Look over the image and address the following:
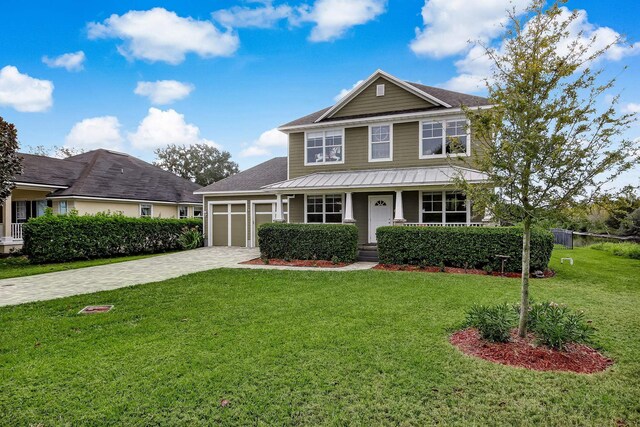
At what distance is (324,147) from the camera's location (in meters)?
17.0

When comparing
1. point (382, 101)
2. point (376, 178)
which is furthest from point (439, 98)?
point (376, 178)

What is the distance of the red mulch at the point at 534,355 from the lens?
3909 mm

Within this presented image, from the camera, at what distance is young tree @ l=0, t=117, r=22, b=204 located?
1198 centimetres

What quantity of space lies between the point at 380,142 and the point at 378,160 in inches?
33.4

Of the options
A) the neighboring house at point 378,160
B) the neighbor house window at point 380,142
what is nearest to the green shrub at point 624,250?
the neighboring house at point 378,160

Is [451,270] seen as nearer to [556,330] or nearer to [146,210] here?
[556,330]

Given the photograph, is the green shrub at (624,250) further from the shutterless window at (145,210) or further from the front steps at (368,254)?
the shutterless window at (145,210)

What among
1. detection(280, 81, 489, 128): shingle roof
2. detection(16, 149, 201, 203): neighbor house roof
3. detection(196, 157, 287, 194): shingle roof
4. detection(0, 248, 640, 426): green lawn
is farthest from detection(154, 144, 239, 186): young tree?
detection(0, 248, 640, 426): green lawn

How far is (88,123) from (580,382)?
1746 inches

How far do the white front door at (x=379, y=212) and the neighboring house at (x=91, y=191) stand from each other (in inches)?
544

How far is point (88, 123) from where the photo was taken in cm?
3641

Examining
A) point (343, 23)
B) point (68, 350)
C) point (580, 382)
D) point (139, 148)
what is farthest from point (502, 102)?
point (139, 148)

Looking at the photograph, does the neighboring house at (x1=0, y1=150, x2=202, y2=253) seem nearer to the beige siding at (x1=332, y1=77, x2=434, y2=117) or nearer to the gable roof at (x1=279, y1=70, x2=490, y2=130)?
the gable roof at (x1=279, y1=70, x2=490, y2=130)

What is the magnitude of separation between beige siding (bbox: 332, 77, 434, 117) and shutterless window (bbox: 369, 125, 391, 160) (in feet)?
2.81
